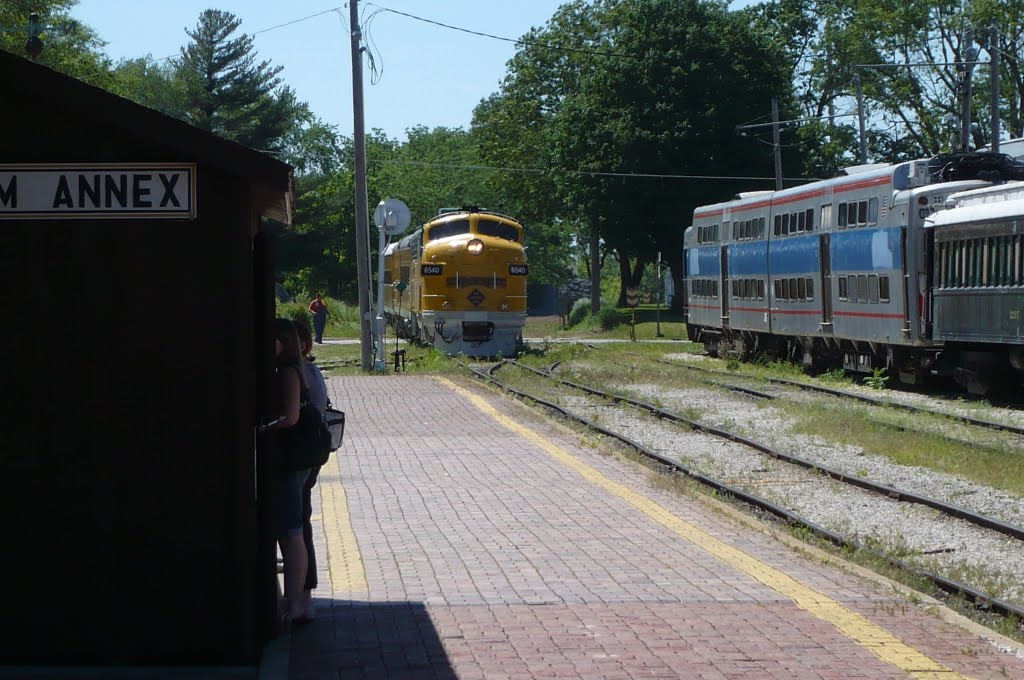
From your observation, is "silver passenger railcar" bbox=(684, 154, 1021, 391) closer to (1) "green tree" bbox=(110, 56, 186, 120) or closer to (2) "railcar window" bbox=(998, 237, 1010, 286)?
(2) "railcar window" bbox=(998, 237, 1010, 286)

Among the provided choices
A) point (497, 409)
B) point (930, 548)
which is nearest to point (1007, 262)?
point (497, 409)

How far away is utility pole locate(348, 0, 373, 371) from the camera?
30516mm

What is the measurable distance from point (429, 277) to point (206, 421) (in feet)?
94.6

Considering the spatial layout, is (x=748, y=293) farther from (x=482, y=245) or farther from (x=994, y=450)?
(x=994, y=450)

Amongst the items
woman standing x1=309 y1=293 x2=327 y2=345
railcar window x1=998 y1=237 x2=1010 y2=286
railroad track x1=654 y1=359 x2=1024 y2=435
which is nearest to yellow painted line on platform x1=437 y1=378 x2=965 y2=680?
railroad track x1=654 y1=359 x2=1024 y2=435

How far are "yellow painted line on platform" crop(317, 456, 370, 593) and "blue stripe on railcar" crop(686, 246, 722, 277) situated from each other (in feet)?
77.3

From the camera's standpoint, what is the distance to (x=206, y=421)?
659cm

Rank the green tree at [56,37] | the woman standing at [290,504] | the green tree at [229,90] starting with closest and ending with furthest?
the woman standing at [290,504] < the green tree at [56,37] < the green tree at [229,90]

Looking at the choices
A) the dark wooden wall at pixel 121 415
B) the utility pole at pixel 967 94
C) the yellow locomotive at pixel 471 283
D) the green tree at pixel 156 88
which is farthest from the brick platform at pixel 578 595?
the green tree at pixel 156 88

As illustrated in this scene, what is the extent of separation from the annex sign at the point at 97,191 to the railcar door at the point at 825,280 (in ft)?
73.2

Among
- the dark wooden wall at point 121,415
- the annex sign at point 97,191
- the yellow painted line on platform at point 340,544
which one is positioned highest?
the annex sign at point 97,191

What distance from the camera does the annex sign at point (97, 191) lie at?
6453 millimetres

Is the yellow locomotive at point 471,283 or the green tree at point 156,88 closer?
the yellow locomotive at point 471,283

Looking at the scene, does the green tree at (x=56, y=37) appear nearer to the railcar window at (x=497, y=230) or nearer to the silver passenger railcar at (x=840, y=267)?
the railcar window at (x=497, y=230)
